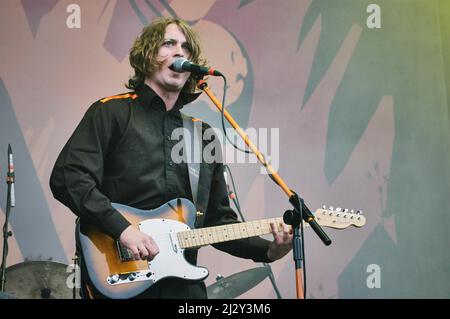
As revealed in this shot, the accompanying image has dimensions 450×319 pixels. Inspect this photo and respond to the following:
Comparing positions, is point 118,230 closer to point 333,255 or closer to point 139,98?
point 139,98

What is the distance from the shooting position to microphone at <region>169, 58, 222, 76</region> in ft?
9.11

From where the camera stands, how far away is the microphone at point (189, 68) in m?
2.78

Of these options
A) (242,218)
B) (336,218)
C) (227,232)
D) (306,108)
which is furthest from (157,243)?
(306,108)

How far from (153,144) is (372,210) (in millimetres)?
2223

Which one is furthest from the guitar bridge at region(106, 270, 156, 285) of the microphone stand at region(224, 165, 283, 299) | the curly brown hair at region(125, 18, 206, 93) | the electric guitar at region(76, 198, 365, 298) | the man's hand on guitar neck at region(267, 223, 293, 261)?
the microphone stand at region(224, 165, 283, 299)

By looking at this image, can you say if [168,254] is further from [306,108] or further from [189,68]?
[306,108]

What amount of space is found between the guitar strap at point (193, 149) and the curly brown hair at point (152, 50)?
0.20 meters

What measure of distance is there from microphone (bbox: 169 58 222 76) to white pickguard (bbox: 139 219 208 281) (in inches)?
27.4

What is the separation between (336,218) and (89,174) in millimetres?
1233

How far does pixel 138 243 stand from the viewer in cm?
270

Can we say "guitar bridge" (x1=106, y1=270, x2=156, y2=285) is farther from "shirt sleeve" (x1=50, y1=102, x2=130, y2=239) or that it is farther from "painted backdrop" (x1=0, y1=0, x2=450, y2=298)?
"painted backdrop" (x1=0, y1=0, x2=450, y2=298)

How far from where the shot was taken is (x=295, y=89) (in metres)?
4.66

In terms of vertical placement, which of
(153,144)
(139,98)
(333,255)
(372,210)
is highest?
(139,98)
